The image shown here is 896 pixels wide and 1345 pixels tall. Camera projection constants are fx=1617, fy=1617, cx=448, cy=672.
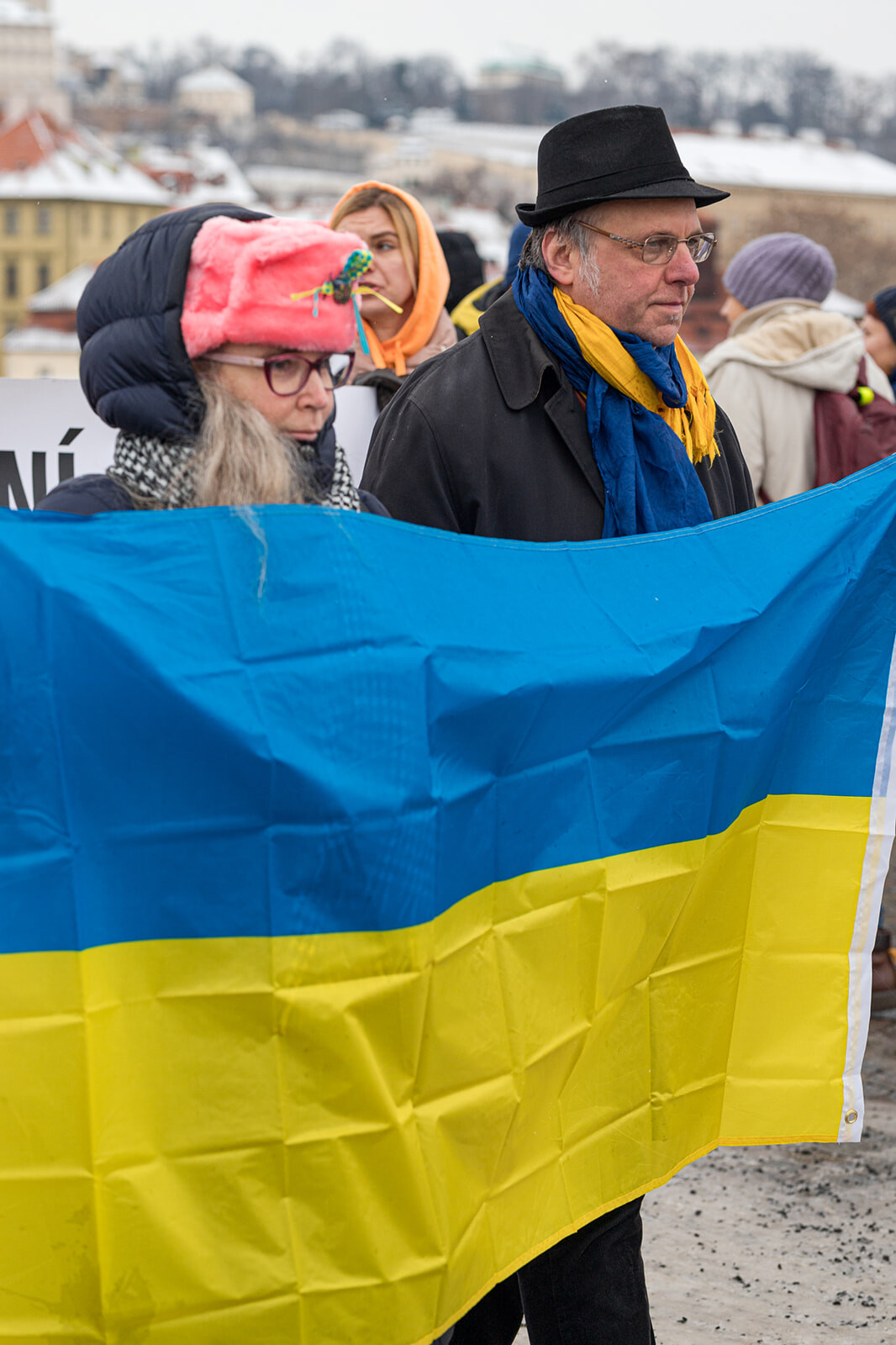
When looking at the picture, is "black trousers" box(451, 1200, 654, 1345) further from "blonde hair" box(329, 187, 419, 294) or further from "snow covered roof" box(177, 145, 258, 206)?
"snow covered roof" box(177, 145, 258, 206)

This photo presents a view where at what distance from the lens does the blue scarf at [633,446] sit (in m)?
2.62

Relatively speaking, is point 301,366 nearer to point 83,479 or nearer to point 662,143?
point 83,479

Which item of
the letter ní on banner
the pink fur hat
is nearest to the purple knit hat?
the letter ní on banner

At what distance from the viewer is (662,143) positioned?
270cm

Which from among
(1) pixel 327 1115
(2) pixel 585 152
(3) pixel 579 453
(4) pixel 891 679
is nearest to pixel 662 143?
(2) pixel 585 152

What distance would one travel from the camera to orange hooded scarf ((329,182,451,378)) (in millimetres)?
4238

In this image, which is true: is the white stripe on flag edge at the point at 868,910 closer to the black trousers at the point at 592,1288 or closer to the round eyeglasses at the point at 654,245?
the black trousers at the point at 592,1288

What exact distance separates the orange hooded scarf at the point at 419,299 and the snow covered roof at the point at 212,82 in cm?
12814

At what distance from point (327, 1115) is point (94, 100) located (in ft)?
441

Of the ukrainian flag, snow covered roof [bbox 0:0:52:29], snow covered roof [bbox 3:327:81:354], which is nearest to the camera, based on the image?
the ukrainian flag

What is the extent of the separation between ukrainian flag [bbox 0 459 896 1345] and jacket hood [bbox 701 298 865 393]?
2.65 metres

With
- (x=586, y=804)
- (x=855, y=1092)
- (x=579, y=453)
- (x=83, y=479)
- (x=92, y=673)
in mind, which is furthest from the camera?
(x=579, y=453)

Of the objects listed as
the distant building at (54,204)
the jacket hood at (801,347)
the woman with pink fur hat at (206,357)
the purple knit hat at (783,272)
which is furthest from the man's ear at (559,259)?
the distant building at (54,204)

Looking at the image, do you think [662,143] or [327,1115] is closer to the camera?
[327,1115]
